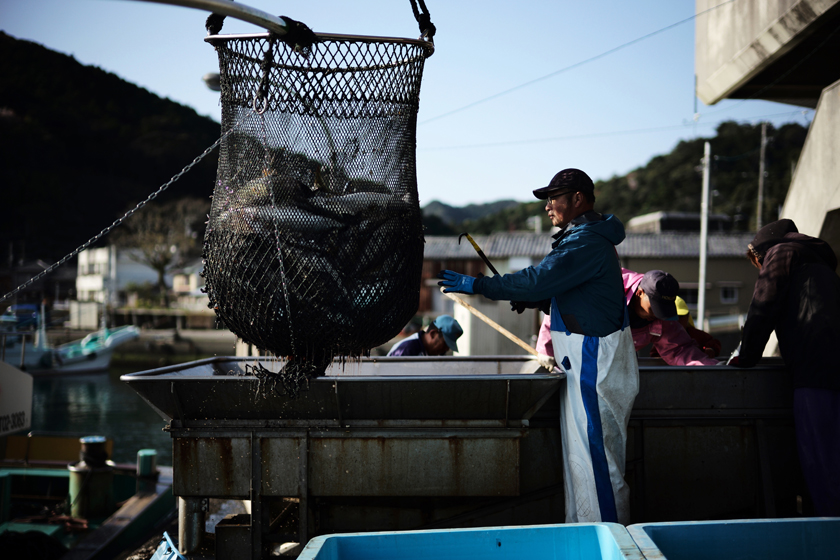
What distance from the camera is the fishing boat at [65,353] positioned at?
36.4 meters

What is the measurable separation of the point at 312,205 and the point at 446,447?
157cm

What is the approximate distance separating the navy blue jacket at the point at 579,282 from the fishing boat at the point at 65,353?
132ft

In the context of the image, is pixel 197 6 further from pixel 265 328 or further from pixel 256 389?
pixel 256 389

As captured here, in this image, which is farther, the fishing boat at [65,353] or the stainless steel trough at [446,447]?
the fishing boat at [65,353]

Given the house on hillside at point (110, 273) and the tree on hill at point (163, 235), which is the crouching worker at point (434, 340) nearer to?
the tree on hill at point (163, 235)

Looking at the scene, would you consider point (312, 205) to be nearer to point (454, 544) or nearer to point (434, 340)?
point (454, 544)

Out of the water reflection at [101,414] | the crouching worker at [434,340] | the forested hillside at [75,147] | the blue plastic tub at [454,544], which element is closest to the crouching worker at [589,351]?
the blue plastic tub at [454,544]

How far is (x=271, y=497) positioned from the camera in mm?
3467

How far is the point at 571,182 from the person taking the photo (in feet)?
11.8

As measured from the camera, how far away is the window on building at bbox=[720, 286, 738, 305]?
35.2 metres

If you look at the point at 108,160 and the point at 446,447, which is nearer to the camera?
the point at 446,447

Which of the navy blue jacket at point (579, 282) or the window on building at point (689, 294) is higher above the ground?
the navy blue jacket at point (579, 282)

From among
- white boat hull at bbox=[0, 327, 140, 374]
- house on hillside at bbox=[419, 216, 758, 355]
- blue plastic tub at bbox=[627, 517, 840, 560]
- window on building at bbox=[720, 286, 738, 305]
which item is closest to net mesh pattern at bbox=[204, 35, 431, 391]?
blue plastic tub at bbox=[627, 517, 840, 560]

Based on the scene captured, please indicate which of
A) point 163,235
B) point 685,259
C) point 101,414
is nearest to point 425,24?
point 101,414
